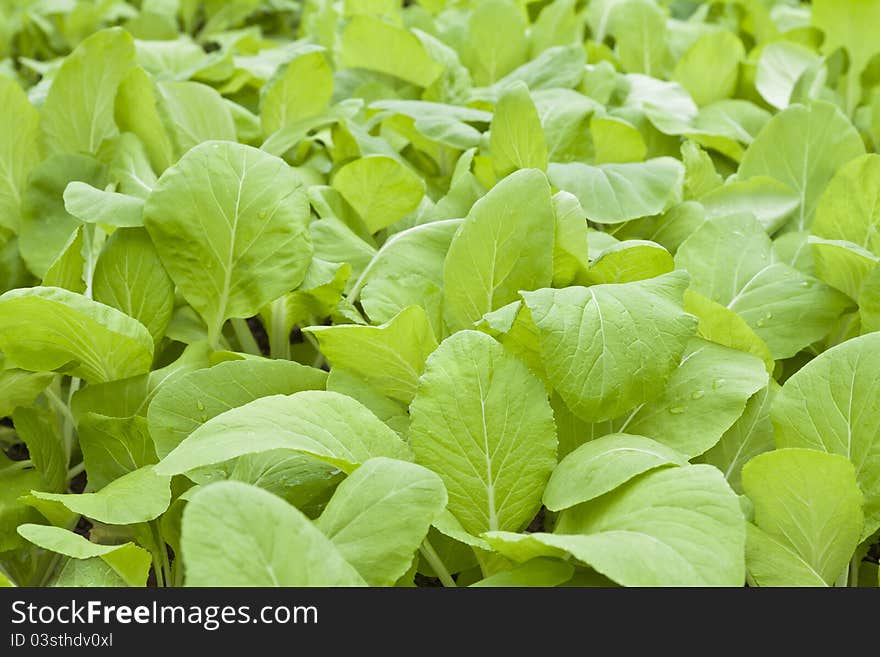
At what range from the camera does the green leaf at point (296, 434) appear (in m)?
0.59

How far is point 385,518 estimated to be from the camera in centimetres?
59

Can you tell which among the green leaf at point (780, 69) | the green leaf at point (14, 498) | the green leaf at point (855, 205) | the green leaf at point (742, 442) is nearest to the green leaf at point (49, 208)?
the green leaf at point (14, 498)

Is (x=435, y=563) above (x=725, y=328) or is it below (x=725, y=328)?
below

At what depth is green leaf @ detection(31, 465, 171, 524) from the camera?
2.21 feet

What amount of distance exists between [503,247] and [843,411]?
289 millimetres

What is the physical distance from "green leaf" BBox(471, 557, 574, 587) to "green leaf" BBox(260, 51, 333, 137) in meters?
0.71

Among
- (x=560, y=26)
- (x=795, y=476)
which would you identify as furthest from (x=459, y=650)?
(x=560, y=26)

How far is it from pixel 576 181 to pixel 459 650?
1.77 ft

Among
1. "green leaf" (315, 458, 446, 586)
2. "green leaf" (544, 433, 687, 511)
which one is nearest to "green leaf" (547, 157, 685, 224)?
"green leaf" (544, 433, 687, 511)

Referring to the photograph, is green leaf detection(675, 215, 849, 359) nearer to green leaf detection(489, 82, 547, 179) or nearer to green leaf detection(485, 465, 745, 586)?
green leaf detection(489, 82, 547, 179)

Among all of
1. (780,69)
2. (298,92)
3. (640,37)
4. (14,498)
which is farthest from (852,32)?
(14,498)

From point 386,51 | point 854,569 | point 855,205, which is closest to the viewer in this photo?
point 854,569

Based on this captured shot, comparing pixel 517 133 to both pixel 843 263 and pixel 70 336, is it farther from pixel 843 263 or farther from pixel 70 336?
pixel 70 336

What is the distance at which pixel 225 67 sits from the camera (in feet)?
4.33
